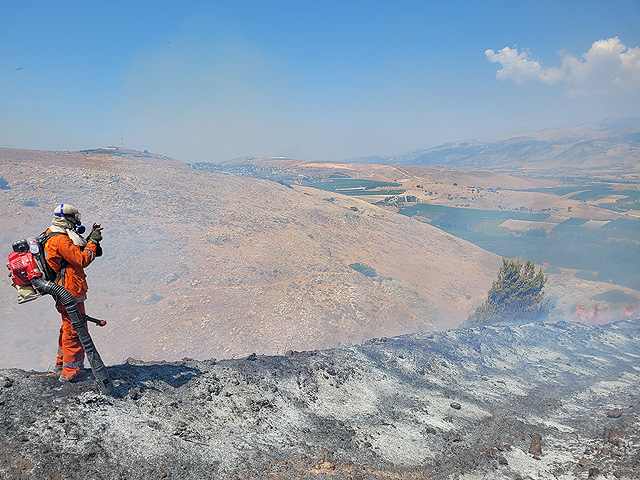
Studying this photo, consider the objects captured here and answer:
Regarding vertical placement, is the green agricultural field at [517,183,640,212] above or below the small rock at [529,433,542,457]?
above

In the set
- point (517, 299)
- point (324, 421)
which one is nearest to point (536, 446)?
point (324, 421)

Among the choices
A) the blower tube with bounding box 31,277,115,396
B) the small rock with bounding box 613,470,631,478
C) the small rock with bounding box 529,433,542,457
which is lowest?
the small rock with bounding box 529,433,542,457

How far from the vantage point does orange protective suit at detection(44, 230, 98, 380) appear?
5.64 meters

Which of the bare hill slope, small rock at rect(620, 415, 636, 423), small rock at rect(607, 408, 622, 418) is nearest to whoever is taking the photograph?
small rock at rect(620, 415, 636, 423)

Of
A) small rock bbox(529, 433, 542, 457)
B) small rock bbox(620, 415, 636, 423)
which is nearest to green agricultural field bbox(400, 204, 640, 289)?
small rock bbox(620, 415, 636, 423)

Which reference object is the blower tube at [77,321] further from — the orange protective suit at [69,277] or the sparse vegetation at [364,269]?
the sparse vegetation at [364,269]

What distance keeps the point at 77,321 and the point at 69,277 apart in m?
0.74

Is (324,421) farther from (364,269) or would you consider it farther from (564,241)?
(564,241)

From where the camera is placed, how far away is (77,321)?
5770 millimetres

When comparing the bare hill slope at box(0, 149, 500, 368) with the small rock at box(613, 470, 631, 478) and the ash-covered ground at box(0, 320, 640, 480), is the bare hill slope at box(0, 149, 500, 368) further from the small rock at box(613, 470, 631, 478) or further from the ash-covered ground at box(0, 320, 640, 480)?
the small rock at box(613, 470, 631, 478)

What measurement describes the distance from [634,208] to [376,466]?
103586 millimetres

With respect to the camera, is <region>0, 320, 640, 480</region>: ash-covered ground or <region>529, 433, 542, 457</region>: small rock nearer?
<region>0, 320, 640, 480</region>: ash-covered ground

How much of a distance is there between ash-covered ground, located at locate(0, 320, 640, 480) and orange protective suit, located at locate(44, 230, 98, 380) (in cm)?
47

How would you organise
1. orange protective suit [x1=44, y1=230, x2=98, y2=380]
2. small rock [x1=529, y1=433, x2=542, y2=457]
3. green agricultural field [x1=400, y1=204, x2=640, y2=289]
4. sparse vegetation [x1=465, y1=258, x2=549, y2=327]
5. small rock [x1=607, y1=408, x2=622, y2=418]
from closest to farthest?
Result: orange protective suit [x1=44, y1=230, x2=98, y2=380] → small rock [x1=529, y1=433, x2=542, y2=457] → small rock [x1=607, y1=408, x2=622, y2=418] → sparse vegetation [x1=465, y1=258, x2=549, y2=327] → green agricultural field [x1=400, y1=204, x2=640, y2=289]
